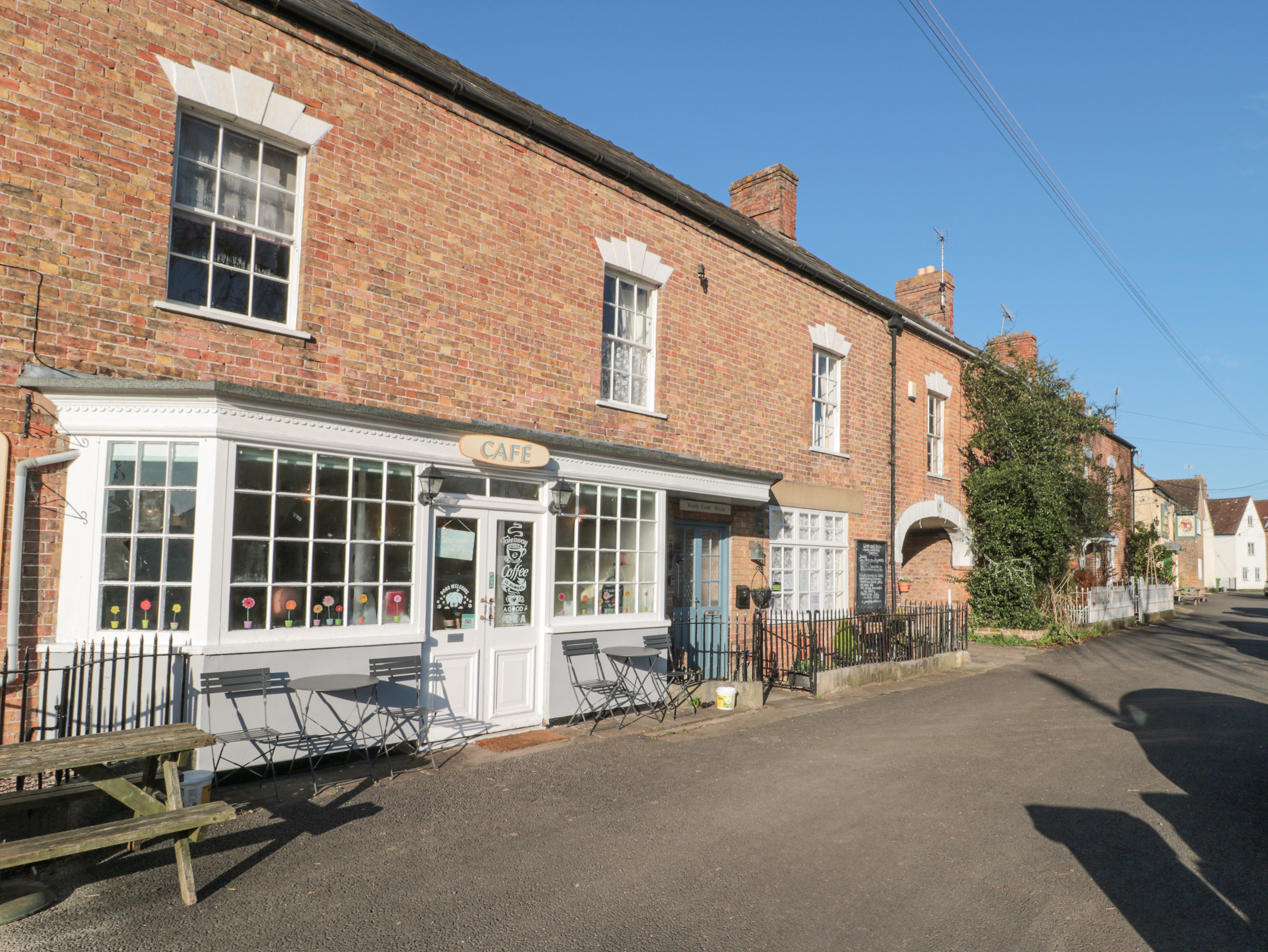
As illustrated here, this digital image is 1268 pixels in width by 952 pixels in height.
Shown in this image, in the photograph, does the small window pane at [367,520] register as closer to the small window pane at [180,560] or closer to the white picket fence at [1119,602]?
the small window pane at [180,560]

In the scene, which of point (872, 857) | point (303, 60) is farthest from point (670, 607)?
point (303, 60)

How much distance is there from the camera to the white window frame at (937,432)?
1738 centimetres

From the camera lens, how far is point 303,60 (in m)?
7.47

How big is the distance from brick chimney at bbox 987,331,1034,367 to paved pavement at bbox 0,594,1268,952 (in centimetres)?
1231

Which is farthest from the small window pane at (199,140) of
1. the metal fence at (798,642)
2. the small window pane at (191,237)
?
the metal fence at (798,642)

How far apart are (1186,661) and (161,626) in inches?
676

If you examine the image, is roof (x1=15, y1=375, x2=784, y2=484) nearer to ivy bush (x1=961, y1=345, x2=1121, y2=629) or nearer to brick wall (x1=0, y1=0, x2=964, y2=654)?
brick wall (x1=0, y1=0, x2=964, y2=654)

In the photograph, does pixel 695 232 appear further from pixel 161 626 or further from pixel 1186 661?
pixel 1186 661

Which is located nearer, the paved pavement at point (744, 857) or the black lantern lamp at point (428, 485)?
the paved pavement at point (744, 857)

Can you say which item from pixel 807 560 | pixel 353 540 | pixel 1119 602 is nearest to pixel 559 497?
pixel 353 540

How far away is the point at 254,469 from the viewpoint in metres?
6.58

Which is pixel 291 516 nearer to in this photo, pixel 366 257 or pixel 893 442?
pixel 366 257

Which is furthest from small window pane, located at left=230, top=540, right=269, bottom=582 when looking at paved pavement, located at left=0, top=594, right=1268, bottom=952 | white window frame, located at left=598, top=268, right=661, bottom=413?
white window frame, located at left=598, top=268, right=661, bottom=413

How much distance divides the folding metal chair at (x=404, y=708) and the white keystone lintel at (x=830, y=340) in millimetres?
8858
